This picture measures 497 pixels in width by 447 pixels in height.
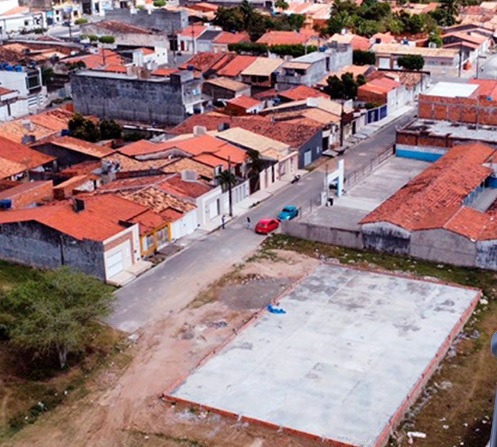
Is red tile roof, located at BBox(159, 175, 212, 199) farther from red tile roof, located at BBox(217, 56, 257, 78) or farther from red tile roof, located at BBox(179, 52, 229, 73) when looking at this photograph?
red tile roof, located at BBox(179, 52, 229, 73)

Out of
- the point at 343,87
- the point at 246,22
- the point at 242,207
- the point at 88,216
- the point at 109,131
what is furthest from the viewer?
the point at 246,22

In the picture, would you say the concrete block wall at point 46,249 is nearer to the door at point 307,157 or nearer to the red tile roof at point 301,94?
the door at point 307,157

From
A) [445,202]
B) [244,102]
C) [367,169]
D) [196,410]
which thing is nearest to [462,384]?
[196,410]

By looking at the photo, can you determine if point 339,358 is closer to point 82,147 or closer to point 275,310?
point 275,310

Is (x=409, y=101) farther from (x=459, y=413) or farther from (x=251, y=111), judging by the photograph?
(x=459, y=413)

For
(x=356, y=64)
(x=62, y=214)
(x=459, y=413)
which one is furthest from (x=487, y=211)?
(x=356, y=64)

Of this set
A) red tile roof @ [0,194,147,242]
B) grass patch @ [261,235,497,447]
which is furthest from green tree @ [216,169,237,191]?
grass patch @ [261,235,497,447]
